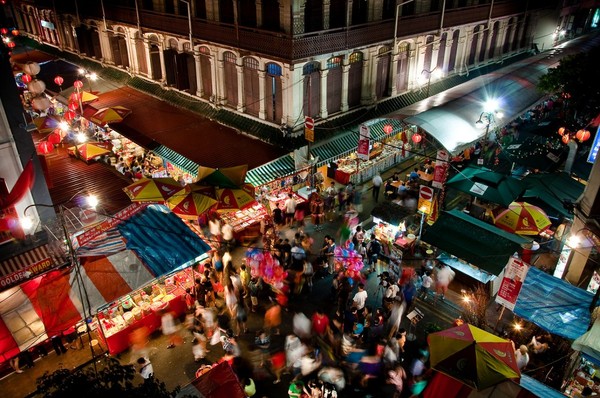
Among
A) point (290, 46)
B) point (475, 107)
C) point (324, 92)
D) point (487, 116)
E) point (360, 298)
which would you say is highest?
point (290, 46)

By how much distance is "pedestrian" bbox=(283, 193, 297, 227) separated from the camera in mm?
19047

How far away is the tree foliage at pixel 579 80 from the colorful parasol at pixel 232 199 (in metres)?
18.9

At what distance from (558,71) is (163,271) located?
76.3 ft

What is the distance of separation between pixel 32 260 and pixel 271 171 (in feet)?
31.6

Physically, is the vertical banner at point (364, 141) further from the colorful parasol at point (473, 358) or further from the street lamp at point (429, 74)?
the colorful parasol at point (473, 358)

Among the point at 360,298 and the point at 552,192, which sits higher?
the point at 552,192

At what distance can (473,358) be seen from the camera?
907cm

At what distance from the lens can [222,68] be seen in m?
21.1

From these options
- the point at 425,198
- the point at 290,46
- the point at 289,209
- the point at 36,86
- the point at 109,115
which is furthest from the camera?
the point at 109,115

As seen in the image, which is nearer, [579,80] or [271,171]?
[271,171]

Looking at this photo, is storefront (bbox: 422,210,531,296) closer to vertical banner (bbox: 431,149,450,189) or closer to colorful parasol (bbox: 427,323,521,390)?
vertical banner (bbox: 431,149,450,189)

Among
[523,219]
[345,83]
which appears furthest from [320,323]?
[345,83]

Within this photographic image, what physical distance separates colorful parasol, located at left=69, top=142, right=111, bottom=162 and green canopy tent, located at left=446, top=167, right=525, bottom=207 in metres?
16.0

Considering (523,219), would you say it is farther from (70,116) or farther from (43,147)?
(70,116)
